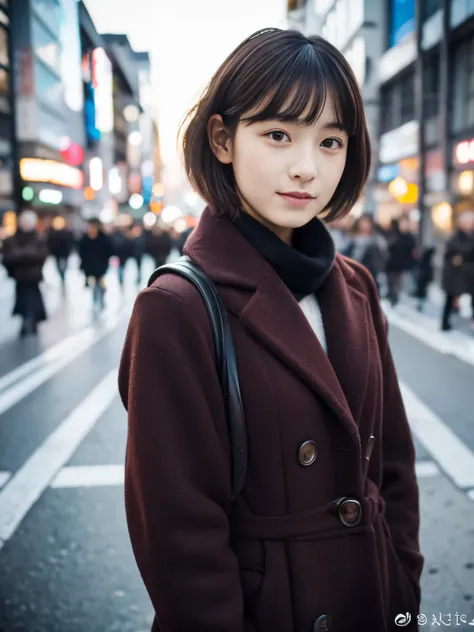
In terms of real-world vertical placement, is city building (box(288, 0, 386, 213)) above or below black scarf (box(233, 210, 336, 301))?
above

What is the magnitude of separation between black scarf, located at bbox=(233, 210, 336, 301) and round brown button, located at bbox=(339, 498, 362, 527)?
0.47 meters

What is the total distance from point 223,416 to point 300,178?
1.69 ft

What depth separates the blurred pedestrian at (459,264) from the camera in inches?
389

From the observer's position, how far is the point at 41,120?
4084 centimetres

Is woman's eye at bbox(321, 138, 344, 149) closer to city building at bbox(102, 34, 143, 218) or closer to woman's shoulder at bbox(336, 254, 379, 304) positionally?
woman's shoulder at bbox(336, 254, 379, 304)

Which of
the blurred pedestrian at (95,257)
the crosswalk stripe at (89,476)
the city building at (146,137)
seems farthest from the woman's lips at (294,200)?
the city building at (146,137)

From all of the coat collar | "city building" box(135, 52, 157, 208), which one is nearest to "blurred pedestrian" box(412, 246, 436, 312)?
the coat collar

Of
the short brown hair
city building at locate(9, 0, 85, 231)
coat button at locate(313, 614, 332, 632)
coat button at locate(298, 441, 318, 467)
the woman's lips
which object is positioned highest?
city building at locate(9, 0, 85, 231)

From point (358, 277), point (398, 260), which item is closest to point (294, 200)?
point (358, 277)

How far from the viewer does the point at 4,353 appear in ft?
28.5

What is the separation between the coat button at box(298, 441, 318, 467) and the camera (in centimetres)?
131

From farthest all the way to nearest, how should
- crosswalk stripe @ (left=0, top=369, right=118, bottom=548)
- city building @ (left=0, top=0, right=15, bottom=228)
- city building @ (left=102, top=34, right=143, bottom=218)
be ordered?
1. city building @ (left=102, top=34, right=143, bottom=218)
2. city building @ (left=0, top=0, right=15, bottom=228)
3. crosswalk stripe @ (left=0, top=369, right=118, bottom=548)

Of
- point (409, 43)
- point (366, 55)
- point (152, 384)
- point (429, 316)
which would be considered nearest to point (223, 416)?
point (152, 384)

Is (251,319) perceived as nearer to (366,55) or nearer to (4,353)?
(4,353)
